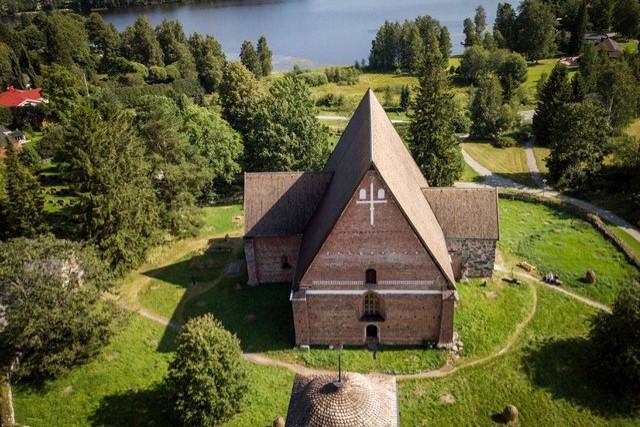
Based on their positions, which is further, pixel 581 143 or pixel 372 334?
pixel 581 143

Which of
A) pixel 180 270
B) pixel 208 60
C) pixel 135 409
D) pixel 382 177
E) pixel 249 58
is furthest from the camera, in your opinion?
pixel 208 60

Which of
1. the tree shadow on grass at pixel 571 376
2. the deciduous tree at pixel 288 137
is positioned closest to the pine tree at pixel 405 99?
the deciduous tree at pixel 288 137

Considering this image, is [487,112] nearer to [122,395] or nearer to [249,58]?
[249,58]

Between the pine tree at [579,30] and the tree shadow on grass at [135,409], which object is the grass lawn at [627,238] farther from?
the pine tree at [579,30]

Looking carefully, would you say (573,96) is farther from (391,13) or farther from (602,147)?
(391,13)

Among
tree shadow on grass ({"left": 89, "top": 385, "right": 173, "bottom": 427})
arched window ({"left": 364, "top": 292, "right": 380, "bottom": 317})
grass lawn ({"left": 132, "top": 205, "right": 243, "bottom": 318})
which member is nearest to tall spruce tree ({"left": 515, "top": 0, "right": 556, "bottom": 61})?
grass lawn ({"left": 132, "top": 205, "right": 243, "bottom": 318})

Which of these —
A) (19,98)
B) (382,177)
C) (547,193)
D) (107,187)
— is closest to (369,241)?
(382,177)

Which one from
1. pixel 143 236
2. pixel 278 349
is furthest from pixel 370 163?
pixel 143 236
